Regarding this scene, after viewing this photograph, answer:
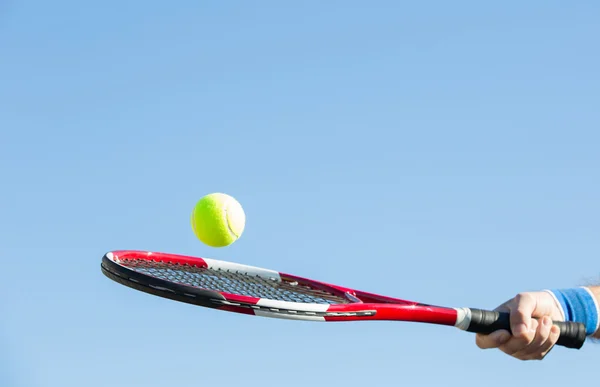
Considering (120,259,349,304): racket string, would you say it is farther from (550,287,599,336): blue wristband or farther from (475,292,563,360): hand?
(550,287,599,336): blue wristband

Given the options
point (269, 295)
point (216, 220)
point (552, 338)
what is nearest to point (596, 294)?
point (552, 338)

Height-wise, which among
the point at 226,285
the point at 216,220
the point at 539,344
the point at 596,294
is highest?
the point at 216,220

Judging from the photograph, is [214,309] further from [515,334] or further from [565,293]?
[565,293]

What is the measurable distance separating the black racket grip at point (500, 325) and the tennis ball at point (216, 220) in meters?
3.60

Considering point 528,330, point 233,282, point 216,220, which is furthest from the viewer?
point 216,220

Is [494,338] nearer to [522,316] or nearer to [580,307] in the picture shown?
[522,316]

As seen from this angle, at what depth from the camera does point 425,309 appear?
7.08 meters

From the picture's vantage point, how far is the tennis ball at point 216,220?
997 centimetres

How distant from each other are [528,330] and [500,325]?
22cm

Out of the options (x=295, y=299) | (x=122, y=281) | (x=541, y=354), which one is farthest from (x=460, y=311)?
(x=122, y=281)

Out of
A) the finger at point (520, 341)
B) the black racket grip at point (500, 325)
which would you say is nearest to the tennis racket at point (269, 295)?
the black racket grip at point (500, 325)

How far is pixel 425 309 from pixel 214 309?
64.2 inches

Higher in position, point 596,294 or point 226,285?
point 596,294

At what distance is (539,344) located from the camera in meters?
7.07
